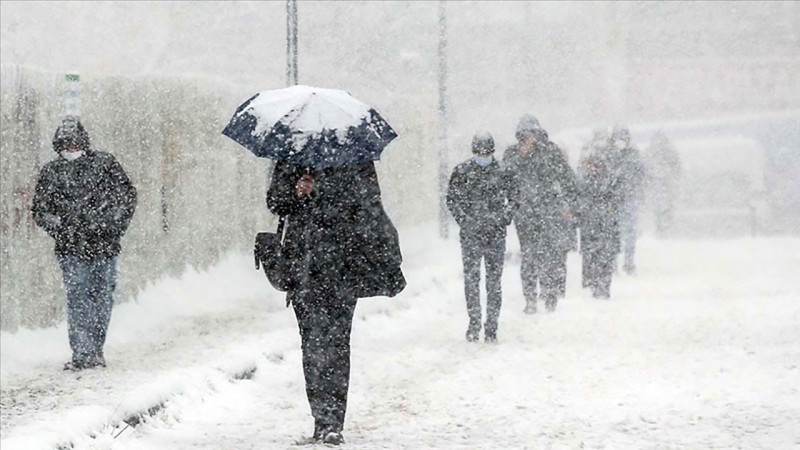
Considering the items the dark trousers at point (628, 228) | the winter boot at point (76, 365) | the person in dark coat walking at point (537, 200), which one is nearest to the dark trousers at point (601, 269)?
the person in dark coat walking at point (537, 200)

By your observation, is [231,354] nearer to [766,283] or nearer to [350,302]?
[350,302]

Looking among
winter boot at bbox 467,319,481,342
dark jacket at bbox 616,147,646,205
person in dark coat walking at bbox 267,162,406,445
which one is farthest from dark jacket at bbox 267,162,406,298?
dark jacket at bbox 616,147,646,205

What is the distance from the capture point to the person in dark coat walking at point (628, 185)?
645 inches

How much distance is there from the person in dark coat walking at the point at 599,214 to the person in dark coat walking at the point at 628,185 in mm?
646

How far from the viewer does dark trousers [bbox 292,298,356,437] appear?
708 centimetres

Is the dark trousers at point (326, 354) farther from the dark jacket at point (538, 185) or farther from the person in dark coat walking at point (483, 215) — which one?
the dark jacket at point (538, 185)

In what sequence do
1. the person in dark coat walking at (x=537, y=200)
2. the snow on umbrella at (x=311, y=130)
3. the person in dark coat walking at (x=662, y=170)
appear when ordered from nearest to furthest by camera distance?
the snow on umbrella at (x=311, y=130) < the person in dark coat walking at (x=537, y=200) < the person in dark coat walking at (x=662, y=170)

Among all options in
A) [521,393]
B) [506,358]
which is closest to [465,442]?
[521,393]

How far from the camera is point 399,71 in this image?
142 feet

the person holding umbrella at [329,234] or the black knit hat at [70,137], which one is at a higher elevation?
the black knit hat at [70,137]

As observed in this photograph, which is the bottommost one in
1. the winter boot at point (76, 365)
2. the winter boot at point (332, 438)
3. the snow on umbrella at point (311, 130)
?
the winter boot at point (76, 365)

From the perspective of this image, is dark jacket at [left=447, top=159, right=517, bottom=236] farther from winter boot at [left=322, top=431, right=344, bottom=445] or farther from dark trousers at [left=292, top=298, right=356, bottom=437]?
winter boot at [left=322, top=431, right=344, bottom=445]

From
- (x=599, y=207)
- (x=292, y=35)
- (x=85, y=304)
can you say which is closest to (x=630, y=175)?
(x=599, y=207)

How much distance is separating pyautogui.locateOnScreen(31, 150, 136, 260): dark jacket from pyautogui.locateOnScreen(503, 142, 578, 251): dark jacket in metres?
4.50
